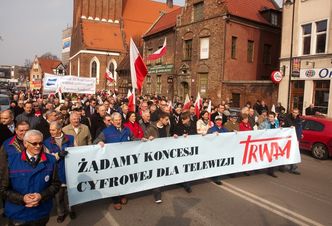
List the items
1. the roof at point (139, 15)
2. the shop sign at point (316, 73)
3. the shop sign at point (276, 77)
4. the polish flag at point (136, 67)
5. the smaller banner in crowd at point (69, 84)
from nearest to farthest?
1. the polish flag at point (136, 67)
2. the smaller banner in crowd at point (69, 84)
3. the shop sign at point (316, 73)
4. the shop sign at point (276, 77)
5. the roof at point (139, 15)

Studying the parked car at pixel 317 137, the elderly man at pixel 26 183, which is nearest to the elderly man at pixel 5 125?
the elderly man at pixel 26 183

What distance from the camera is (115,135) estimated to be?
575 centimetres

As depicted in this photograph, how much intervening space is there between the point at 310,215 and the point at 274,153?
2.51 m

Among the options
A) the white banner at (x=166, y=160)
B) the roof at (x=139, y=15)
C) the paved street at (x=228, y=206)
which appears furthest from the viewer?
the roof at (x=139, y=15)

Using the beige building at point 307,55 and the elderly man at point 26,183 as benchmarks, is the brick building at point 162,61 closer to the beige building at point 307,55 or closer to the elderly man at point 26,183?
the beige building at point 307,55

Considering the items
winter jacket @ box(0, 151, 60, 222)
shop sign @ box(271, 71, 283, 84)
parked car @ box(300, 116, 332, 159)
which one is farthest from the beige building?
winter jacket @ box(0, 151, 60, 222)

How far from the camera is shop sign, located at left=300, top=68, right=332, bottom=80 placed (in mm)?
17647

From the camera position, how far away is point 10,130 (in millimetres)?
6016

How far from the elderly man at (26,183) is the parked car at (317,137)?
32.9 feet

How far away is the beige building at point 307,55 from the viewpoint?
58.8ft

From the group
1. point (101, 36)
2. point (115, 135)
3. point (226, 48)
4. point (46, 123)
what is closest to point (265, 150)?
point (115, 135)

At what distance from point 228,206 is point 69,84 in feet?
39.5

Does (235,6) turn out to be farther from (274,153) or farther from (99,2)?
(99,2)

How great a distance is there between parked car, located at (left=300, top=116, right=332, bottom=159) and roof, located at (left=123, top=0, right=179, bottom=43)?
4485 centimetres
